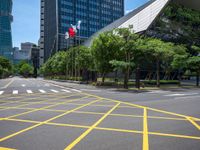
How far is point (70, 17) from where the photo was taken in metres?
129

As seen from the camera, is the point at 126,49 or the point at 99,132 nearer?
the point at 99,132

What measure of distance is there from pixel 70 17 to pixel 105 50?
102675 millimetres

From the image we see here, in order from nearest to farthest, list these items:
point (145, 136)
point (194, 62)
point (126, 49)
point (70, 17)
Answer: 1. point (145, 136)
2. point (126, 49)
3. point (194, 62)
4. point (70, 17)

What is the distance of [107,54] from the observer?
106 ft

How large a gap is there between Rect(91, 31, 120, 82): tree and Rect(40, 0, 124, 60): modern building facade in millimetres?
87978

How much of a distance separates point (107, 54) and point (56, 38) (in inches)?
3710

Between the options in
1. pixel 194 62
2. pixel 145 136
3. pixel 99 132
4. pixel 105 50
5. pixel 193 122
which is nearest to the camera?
pixel 145 136

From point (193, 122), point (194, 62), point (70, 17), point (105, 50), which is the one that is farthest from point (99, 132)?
point (70, 17)

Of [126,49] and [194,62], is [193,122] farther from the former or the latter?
[194,62]

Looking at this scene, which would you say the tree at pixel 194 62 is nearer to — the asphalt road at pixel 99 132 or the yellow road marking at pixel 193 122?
the asphalt road at pixel 99 132

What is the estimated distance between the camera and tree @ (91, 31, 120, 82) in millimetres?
31661

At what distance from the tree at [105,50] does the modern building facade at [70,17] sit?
289 ft

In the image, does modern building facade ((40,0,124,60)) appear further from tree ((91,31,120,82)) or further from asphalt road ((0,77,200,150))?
asphalt road ((0,77,200,150))

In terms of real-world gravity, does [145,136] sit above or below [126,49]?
below
